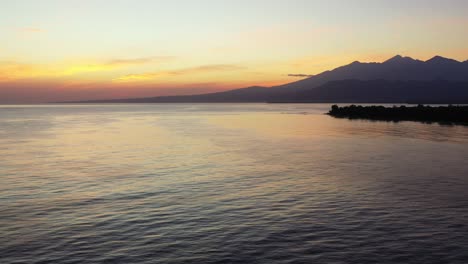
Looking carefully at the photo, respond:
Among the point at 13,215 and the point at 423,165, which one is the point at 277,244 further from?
the point at 423,165

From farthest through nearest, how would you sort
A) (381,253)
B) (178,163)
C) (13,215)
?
(178,163)
(13,215)
(381,253)

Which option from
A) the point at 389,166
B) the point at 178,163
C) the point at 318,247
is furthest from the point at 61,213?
the point at 389,166

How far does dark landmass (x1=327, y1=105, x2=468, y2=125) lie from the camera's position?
8481 cm

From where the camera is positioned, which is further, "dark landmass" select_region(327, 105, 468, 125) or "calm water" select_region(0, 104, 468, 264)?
"dark landmass" select_region(327, 105, 468, 125)

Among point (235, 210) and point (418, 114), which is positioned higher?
point (418, 114)

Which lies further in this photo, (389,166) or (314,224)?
(389,166)

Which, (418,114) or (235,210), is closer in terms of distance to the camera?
(235,210)

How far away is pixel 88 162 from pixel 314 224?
2251 centimetres

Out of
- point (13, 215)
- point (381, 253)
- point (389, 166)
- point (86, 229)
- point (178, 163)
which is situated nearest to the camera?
point (381, 253)

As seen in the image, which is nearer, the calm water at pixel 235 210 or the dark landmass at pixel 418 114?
the calm water at pixel 235 210

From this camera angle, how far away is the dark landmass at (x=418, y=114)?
84.8 metres

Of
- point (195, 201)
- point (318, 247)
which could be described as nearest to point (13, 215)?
point (195, 201)

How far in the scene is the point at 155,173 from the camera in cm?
2794

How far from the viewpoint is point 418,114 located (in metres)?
92.6
